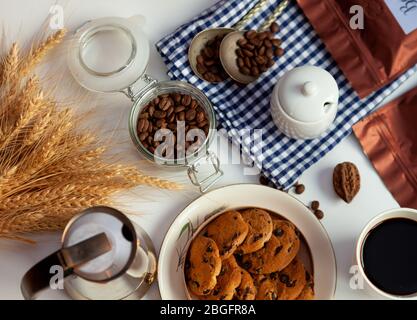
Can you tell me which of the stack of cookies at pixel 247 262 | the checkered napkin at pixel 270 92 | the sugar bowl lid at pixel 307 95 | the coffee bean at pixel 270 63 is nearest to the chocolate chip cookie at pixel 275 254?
the stack of cookies at pixel 247 262

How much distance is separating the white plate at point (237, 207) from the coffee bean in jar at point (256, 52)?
0.74 feet

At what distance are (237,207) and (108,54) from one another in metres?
0.38

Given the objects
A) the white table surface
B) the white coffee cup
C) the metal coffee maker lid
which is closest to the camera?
the metal coffee maker lid

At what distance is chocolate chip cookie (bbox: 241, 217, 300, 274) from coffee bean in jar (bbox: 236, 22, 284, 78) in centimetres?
31

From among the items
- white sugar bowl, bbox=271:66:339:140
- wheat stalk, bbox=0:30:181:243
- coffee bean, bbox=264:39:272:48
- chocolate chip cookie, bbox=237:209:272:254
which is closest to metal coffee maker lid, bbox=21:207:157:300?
wheat stalk, bbox=0:30:181:243

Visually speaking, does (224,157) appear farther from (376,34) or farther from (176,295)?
(376,34)

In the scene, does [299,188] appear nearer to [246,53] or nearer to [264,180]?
[264,180]

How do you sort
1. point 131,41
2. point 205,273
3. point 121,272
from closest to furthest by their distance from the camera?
point 121,272 → point 205,273 → point 131,41

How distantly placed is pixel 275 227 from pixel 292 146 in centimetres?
17

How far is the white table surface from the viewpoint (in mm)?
1139

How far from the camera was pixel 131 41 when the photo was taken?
116cm

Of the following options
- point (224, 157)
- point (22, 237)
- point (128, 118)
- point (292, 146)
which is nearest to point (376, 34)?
point (292, 146)

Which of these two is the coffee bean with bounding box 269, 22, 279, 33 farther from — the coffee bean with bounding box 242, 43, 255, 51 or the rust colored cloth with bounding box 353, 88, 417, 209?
the rust colored cloth with bounding box 353, 88, 417, 209

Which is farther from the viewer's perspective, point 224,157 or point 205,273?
point 224,157
